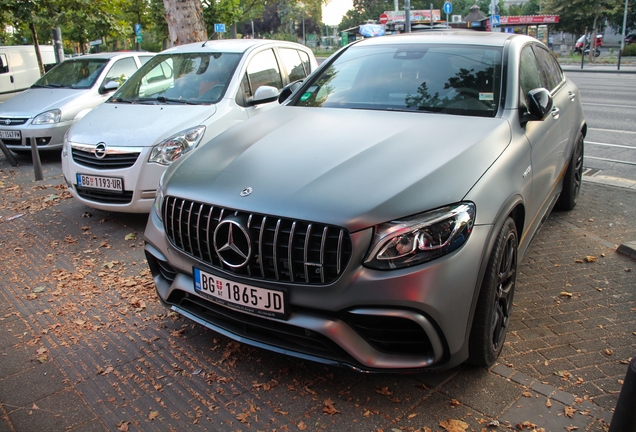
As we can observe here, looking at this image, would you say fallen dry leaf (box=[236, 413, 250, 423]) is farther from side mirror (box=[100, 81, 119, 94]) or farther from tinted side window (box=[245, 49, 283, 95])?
side mirror (box=[100, 81, 119, 94])

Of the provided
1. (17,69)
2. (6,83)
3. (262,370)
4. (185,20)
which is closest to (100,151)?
(262,370)

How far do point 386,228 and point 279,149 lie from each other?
104 cm

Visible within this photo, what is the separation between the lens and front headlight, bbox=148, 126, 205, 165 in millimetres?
5664

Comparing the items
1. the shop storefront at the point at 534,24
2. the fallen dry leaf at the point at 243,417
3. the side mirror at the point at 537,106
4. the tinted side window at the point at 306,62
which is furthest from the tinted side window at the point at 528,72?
the shop storefront at the point at 534,24

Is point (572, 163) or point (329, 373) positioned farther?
point (572, 163)

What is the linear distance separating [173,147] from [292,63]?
2.80 meters

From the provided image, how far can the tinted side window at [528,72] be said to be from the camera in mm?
3941

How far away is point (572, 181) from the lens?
5727 mm

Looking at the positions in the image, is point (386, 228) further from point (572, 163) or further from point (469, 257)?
point (572, 163)

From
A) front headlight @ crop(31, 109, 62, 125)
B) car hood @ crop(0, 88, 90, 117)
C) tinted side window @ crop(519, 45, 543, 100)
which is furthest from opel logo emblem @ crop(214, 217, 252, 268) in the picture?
car hood @ crop(0, 88, 90, 117)

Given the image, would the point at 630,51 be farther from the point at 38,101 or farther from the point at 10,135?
the point at 10,135

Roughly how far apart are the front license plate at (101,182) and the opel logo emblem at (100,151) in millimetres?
215

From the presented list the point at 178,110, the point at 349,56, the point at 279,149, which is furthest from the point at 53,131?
the point at 279,149

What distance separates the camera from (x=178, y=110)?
6.21 meters
